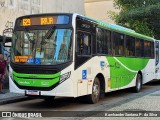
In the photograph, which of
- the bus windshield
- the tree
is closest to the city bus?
the bus windshield

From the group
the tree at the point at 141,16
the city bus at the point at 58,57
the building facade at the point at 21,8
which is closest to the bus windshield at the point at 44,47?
the city bus at the point at 58,57

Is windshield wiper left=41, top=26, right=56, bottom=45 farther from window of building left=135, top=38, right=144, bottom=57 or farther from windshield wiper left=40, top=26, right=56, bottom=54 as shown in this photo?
window of building left=135, top=38, right=144, bottom=57

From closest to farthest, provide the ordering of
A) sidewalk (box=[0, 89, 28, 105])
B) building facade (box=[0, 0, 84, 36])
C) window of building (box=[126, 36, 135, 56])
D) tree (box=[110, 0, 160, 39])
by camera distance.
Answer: sidewalk (box=[0, 89, 28, 105]), window of building (box=[126, 36, 135, 56]), building facade (box=[0, 0, 84, 36]), tree (box=[110, 0, 160, 39])

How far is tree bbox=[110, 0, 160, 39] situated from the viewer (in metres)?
27.2

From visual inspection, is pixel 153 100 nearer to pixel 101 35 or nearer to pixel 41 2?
pixel 101 35

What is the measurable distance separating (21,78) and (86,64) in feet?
7.15

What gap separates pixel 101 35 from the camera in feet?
43.0

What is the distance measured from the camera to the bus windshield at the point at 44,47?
10.9m

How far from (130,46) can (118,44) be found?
5.25ft

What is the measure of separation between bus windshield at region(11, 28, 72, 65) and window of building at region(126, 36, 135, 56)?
17.4 ft

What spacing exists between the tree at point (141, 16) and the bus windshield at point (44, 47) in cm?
1698

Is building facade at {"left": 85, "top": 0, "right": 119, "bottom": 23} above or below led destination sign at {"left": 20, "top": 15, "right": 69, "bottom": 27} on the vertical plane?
above

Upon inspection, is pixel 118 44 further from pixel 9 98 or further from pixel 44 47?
pixel 9 98

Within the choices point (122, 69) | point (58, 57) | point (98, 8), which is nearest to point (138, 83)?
point (122, 69)
